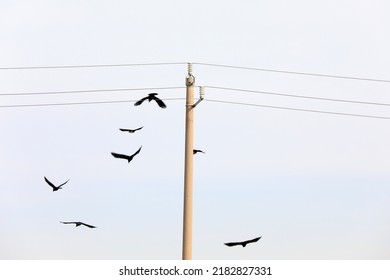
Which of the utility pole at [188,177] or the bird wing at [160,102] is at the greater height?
the bird wing at [160,102]

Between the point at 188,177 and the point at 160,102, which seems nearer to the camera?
the point at 188,177

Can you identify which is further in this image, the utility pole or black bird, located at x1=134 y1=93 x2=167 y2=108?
black bird, located at x1=134 y1=93 x2=167 y2=108

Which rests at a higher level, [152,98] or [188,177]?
[152,98]

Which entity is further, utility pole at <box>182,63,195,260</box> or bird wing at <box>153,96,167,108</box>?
bird wing at <box>153,96,167,108</box>

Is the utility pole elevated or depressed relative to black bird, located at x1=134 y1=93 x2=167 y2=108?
depressed

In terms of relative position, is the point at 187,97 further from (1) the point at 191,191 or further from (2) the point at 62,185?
(2) the point at 62,185

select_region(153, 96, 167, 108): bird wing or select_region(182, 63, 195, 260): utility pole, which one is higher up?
select_region(153, 96, 167, 108): bird wing

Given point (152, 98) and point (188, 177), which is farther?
point (152, 98)

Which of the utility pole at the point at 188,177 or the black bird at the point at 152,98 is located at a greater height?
the black bird at the point at 152,98

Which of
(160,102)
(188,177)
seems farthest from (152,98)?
(188,177)

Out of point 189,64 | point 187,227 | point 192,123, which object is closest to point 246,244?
point 187,227

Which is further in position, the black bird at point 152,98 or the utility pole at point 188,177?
the black bird at point 152,98

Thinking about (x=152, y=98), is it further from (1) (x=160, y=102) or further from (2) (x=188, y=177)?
(2) (x=188, y=177)

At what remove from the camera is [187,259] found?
20719mm
